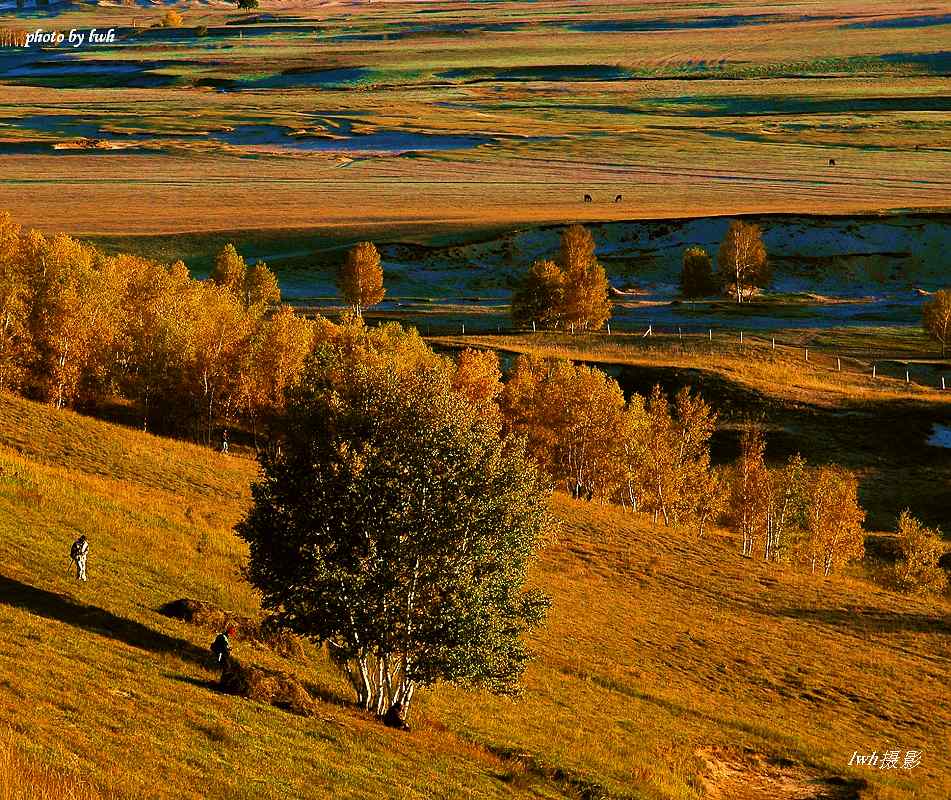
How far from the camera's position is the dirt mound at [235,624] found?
3547 centimetres

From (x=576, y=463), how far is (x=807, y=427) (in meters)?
25.4

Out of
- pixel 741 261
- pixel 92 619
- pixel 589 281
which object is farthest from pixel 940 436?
pixel 92 619

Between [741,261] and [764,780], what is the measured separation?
125018 millimetres

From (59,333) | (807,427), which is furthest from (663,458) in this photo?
(59,333)

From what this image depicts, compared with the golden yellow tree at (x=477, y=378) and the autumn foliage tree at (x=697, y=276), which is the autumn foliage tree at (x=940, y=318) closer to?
the autumn foliage tree at (x=697, y=276)

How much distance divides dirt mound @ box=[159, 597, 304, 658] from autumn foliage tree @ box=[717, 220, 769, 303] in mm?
126360

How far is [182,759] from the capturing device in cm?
2241

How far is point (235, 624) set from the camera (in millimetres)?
36719

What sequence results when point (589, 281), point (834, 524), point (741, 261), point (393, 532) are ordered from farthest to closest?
1. point (741, 261)
2. point (589, 281)
3. point (834, 524)
4. point (393, 532)

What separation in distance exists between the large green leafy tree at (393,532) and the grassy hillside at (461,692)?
87.8 inches

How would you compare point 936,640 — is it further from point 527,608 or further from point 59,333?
point 59,333

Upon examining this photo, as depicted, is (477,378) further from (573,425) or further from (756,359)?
(756,359)

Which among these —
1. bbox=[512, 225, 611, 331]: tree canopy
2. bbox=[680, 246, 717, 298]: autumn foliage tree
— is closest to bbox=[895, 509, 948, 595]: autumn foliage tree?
bbox=[512, 225, 611, 331]: tree canopy

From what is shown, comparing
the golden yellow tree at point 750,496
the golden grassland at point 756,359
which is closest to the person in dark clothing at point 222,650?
the golden yellow tree at point 750,496
